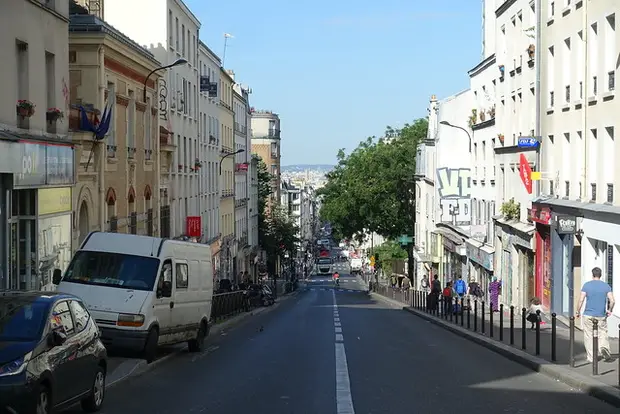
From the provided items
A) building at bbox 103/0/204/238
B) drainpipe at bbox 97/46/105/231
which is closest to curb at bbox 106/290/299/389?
drainpipe at bbox 97/46/105/231

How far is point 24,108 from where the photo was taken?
2102 centimetres

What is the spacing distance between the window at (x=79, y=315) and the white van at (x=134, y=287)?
17.2ft

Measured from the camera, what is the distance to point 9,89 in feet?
67.2

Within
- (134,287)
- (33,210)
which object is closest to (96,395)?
(134,287)

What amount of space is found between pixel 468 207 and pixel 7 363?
4228 cm

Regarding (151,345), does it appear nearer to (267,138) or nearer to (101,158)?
(101,158)

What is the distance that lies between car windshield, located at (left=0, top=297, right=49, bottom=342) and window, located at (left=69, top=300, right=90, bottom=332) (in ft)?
2.01

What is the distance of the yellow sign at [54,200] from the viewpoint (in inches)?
885

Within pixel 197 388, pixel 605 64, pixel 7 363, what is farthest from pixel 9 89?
pixel 605 64

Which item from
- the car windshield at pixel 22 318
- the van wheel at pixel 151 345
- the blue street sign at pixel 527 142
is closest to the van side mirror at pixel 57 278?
the van wheel at pixel 151 345

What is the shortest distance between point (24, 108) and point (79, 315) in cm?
997

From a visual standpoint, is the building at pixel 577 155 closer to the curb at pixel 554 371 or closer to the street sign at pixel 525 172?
the street sign at pixel 525 172

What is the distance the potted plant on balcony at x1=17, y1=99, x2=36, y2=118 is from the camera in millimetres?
20969

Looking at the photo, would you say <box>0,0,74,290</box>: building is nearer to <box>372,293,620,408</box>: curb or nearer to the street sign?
<box>372,293,620,408</box>: curb
